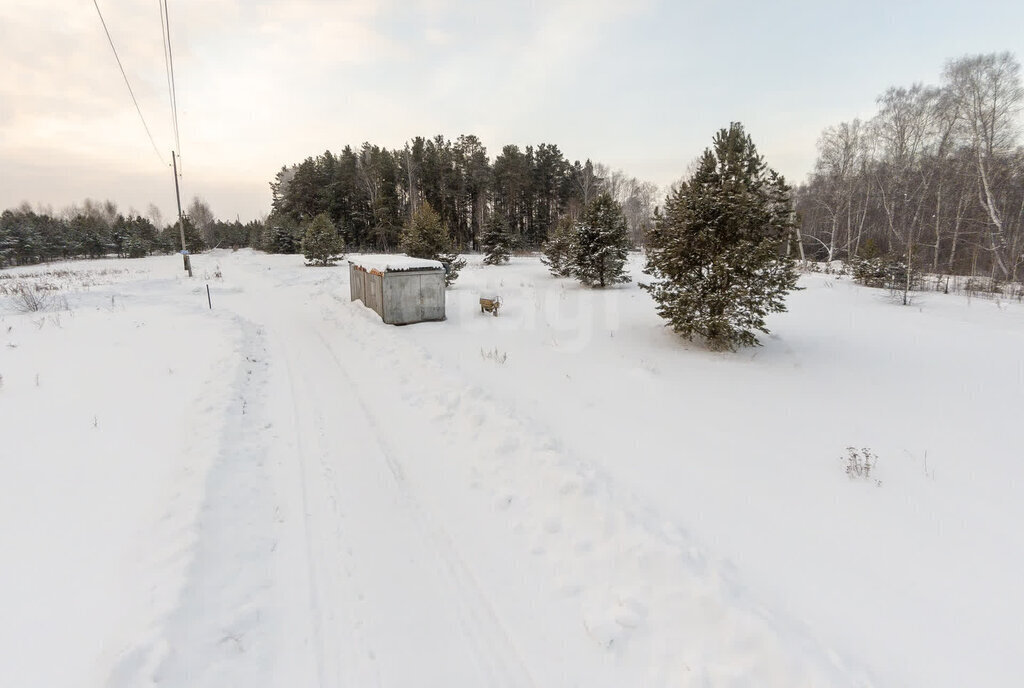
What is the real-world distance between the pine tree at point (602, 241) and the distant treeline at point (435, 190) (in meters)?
24.8

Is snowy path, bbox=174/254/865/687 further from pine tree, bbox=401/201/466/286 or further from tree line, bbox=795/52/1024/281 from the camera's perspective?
tree line, bbox=795/52/1024/281

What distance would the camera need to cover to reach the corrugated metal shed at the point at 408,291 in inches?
464

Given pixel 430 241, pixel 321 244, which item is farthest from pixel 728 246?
pixel 321 244

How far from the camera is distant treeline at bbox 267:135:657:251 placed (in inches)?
1745

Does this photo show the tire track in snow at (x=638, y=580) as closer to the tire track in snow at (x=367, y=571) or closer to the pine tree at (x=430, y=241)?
the tire track in snow at (x=367, y=571)

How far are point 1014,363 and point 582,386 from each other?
8.16 metres

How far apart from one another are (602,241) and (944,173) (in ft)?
72.3

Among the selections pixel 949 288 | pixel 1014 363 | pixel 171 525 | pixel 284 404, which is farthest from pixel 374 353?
pixel 949 288

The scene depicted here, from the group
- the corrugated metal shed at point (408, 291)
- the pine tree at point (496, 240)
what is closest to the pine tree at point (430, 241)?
the corrugated metal shed at point (408, 291)

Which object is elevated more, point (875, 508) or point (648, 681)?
point (875, 508)

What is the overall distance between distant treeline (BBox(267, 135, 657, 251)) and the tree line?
75.7 ft

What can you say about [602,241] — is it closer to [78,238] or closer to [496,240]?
[496,240]

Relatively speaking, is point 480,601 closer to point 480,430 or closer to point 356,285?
point 480,430

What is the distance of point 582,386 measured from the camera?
717 cm
